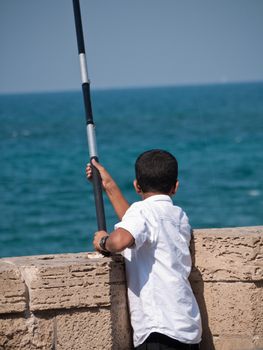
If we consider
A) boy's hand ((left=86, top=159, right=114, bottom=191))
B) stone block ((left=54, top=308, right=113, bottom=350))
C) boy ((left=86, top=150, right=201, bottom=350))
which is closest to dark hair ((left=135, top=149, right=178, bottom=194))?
boy ((left=86, top=150, right=201, bottom=350))

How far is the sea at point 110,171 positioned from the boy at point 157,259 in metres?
18.0

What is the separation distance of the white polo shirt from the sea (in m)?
18.0

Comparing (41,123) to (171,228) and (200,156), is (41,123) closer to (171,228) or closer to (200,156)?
(200,156)

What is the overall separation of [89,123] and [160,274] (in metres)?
0.97

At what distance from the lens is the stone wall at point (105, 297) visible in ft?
14.4

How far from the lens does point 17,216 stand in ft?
95.2

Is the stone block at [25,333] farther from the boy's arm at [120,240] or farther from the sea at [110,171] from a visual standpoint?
the sea at [110,171]

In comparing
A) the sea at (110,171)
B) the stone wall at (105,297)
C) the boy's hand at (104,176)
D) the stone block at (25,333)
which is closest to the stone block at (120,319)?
the stone wall at (105,297)

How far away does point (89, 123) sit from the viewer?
15.4 ft

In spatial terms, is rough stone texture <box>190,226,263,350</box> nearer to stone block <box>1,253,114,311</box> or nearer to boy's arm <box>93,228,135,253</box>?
stone block <box>1,253,114,311</box>

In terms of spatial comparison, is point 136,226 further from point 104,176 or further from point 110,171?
point 110,171

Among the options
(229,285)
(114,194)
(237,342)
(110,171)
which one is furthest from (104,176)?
(110,171)

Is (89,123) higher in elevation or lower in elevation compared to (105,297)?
higher

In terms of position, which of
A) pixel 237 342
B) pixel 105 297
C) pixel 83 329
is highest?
pixel 105 297
